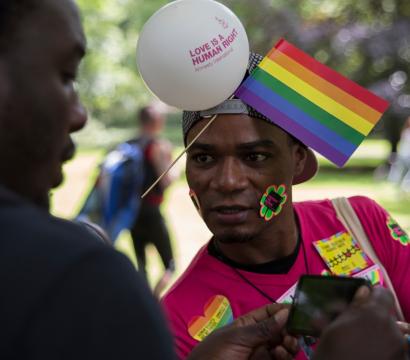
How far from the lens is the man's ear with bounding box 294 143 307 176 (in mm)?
2484

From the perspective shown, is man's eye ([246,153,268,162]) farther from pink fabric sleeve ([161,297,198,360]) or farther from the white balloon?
pink fabric sleeve ([161,297,198,360])

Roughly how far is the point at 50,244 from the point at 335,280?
769mm

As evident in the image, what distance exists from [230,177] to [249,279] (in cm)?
37

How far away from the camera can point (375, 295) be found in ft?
4.47

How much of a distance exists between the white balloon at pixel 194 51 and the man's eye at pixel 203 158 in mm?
184

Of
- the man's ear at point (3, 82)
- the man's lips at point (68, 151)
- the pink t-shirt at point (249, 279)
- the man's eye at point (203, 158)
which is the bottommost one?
the pink t-shirt at point (249, 279)

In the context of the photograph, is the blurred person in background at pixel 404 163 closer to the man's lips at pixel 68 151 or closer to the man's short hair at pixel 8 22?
the man's lips at pixel 68 151

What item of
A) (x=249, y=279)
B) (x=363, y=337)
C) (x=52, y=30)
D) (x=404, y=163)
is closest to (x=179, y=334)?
(x=249, y=279)

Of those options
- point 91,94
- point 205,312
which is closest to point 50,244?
point 205,312

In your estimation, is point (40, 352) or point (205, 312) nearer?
point (40, 352)

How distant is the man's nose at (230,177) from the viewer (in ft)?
7.42

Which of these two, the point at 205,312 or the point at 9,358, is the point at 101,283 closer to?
→ the point at 9,358

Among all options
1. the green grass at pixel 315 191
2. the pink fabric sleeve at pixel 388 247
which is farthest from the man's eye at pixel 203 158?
the green grass at pixel 315 191

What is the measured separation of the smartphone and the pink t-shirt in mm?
637
